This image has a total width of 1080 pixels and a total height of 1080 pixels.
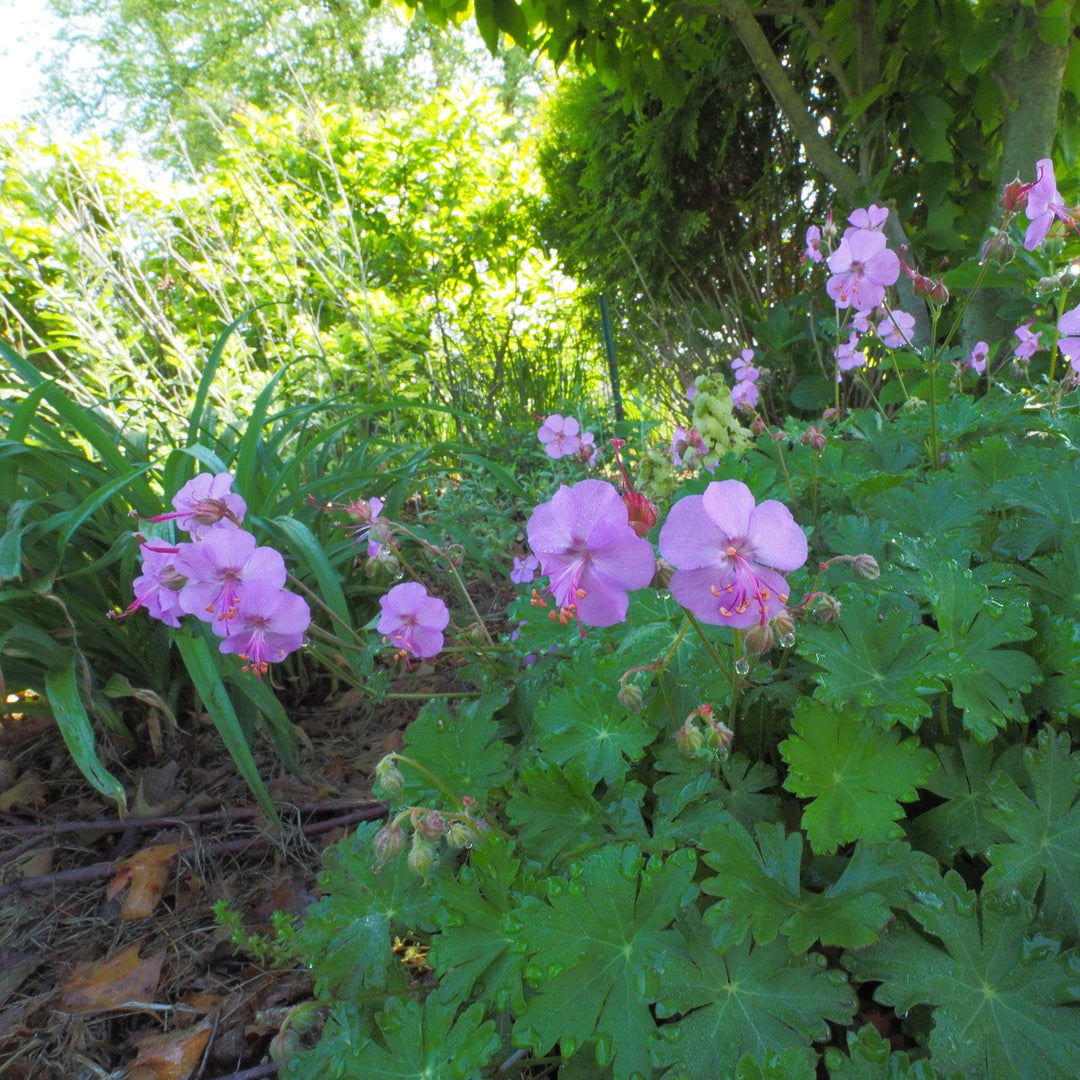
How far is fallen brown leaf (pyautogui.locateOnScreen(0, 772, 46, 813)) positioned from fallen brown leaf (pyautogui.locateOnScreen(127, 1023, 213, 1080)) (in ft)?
2.55

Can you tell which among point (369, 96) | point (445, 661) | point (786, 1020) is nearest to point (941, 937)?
point (786, 1020)

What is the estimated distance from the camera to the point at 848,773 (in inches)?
35.7

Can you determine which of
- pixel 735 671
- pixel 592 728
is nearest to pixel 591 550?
pixel 735 671

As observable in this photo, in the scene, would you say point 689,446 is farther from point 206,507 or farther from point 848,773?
point 206,507

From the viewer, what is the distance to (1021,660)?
94 cm

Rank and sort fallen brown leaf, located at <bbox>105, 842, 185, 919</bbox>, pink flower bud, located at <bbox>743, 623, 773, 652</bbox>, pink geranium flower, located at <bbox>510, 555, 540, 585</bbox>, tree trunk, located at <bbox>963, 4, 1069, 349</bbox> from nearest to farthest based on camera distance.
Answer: pink flower bud, located at <bbox>743, 623, 773, 652</bbox>, fallen brown leaf, located at <bbox>105, 842, 185, 919</bbox>, pink geranium flower, located at <bbox>510, 555, 540, 585</bbox>, tree trunk, located at <bbox>963, 4, 1069, 349</bbox>

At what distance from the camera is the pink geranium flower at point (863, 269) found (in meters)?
1.59

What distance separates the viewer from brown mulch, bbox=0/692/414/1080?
3.91 ft

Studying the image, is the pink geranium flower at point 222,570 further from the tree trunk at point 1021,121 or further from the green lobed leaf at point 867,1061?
the tree trunk at point 1021,121

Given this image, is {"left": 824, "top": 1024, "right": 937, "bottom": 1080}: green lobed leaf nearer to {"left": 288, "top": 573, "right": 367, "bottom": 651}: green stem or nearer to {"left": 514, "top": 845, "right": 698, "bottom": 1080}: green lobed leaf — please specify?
{"left": 514, "top": 845, "right": 698, "bottom": 1080}: green lobed leaf

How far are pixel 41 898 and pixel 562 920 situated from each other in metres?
1.24

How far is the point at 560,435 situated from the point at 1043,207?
1534 millimetres

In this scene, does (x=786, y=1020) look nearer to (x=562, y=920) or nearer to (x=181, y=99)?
(x=562, y=920)

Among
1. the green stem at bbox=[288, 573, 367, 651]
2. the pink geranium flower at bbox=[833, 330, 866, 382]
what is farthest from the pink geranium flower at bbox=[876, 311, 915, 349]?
the green stem at bbox=[288, 573, 367, 651]
